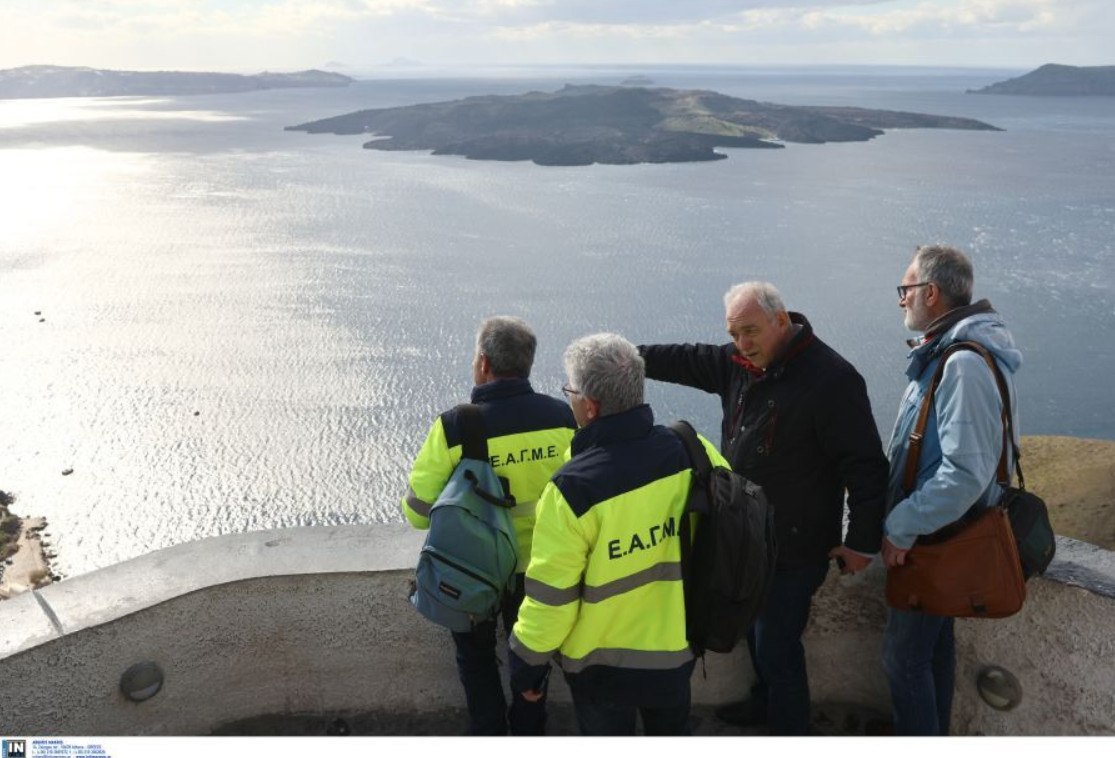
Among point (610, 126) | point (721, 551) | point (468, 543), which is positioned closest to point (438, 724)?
point (468, 543)

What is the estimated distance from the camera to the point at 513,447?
253 cm

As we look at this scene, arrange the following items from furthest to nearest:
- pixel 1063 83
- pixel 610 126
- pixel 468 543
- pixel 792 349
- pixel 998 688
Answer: pixel 1063 83 < pixel 610 126 < pixel 998 688 < pixel 792 349 < pixel 468 543

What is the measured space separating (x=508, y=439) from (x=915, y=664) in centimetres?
139

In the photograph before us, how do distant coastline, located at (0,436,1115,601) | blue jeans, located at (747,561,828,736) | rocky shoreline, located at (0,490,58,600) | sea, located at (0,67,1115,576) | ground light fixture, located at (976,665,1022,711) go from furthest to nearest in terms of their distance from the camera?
sea, located at (0,67,1115,576), rocky shoreline, located at (0,490,58,600), distant coastline, located at (0,436,1115,601), ground light fixture, located at (976,665,1022,711), blue jeans, located at (747,561,828,736)

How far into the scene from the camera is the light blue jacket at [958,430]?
232 centimetres

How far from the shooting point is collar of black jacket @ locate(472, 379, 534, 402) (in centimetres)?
256

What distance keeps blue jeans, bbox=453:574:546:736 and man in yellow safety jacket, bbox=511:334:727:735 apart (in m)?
0.43

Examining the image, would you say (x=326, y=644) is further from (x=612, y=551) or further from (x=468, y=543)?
(x=612, y=551)

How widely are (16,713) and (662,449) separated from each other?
1.96 metres

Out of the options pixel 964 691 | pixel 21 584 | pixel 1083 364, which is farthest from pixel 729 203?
pixel 964 691

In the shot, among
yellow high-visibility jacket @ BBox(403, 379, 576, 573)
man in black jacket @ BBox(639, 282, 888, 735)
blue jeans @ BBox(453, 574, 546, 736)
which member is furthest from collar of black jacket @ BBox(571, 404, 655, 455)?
blue jeans @ BBox(453, 574, 546, 736)

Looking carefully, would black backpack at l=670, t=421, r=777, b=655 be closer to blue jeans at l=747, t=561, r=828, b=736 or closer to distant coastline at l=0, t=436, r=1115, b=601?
blue jeans at l=747, t=561, r=828, b=736

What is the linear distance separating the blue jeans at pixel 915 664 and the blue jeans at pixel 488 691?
3.52 ft

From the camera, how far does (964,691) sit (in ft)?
9.68
